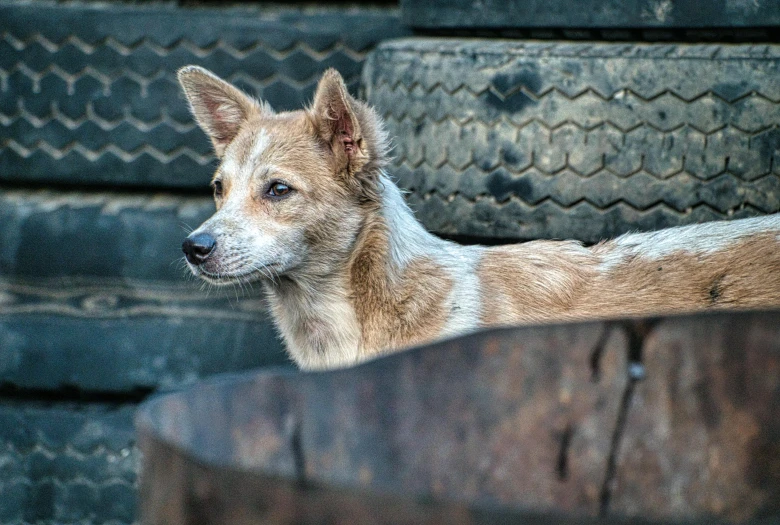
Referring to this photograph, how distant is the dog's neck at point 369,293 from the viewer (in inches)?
122

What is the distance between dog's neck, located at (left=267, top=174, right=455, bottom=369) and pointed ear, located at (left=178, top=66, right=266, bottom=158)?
1.78 feet

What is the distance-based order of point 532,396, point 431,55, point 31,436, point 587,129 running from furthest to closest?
point 31,436 → point 431,55 → point 587,129 → point 532,396

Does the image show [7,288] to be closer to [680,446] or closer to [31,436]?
[31,436]

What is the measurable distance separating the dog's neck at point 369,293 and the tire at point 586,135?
0.59ft

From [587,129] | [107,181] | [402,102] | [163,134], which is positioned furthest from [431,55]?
[107,181]

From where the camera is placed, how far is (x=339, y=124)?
3283 millimetres

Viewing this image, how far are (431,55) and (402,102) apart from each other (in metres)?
0.17

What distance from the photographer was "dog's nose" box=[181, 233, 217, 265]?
312 cm

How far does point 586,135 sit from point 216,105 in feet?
4.33

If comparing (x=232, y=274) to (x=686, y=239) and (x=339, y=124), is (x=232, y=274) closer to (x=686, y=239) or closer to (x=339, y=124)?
(x=339, y=124)

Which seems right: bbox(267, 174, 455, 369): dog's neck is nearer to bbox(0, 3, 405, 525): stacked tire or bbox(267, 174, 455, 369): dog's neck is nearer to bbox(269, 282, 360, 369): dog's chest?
bbox(269, 282, 360, 369): dog's chest

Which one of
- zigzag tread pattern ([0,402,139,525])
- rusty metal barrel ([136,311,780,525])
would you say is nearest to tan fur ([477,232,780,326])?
zigzag tread pattern ([0,402,139,525])

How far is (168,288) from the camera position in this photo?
11.5 ft

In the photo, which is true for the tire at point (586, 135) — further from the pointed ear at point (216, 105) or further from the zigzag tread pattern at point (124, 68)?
the pointed ear at point (216, 105)
